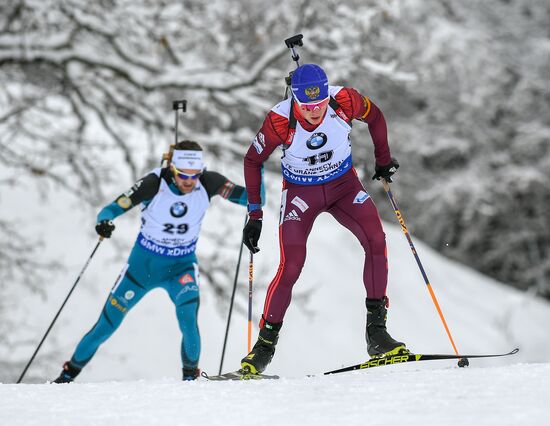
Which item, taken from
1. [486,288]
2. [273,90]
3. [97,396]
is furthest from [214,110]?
[486,288]

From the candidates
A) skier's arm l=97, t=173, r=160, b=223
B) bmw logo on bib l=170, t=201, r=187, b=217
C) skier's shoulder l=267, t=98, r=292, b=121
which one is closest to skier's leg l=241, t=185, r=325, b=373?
skier's shoulder l=267, t=98, r=292, b=121

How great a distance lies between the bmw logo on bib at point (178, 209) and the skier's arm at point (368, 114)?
168 centimetres

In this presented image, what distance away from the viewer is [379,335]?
4926 mm

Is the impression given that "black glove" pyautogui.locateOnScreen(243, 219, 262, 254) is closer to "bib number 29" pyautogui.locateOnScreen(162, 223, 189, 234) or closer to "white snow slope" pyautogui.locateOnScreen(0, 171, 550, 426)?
"white snow slope" pyautogui.locateOnScreen(0, 171, 550, 426)

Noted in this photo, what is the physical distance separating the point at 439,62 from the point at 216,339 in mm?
10250

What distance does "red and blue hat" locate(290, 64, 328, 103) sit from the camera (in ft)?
15.7

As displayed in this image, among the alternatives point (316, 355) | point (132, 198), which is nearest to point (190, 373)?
point (132, 198)

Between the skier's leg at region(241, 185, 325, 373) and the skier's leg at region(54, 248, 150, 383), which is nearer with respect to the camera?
the skier's leg at region(241, 185, 325, 373)

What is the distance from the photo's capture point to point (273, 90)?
9438 mm

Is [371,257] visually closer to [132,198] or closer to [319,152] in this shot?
[319,152]

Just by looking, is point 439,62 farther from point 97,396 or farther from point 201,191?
point 97,396

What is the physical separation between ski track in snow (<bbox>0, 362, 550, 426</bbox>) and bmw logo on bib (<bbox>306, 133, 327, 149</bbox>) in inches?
59.0

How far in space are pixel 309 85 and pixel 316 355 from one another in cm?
865

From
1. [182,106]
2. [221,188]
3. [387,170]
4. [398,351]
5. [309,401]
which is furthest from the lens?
[182,106]
